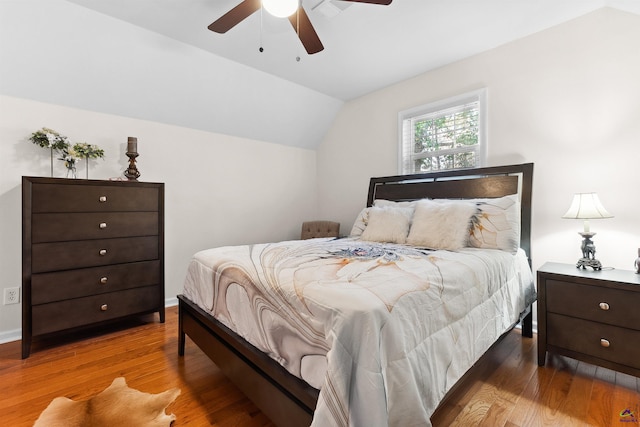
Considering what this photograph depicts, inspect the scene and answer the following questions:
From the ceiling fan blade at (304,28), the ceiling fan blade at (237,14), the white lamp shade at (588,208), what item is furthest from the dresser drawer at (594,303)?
the ceiling fan blade at (237,14)

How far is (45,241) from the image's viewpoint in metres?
2.25

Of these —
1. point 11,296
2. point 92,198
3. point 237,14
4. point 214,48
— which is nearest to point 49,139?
point 92,198

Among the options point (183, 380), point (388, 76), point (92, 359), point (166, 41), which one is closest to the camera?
point (183, 380)

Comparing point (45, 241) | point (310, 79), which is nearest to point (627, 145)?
point (310, 79)

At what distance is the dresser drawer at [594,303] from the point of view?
1.72 meters

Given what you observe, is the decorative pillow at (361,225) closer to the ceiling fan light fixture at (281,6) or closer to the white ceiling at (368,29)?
the white ceiling at (368,29)

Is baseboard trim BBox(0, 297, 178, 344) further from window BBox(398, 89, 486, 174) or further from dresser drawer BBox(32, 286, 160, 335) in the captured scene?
window BBox(398, 89, 486, 174)

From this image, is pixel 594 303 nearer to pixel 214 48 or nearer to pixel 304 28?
pixel 304 28

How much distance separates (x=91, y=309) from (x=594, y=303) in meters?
3.68

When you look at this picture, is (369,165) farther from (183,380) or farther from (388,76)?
(183,380)

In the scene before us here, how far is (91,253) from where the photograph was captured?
246 cm

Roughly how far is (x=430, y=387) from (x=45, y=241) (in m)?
2.80

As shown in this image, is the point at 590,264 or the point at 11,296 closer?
the point at 590,264

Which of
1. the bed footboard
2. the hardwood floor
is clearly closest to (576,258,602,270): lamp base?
the hardwood floor
